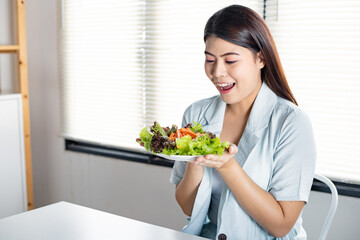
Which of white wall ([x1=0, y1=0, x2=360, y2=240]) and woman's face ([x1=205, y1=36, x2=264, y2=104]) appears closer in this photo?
woman's face ([x1=205, y1=36, x2=264, y2=104])

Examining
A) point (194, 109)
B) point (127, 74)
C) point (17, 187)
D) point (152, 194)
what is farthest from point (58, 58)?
point (194, 109)

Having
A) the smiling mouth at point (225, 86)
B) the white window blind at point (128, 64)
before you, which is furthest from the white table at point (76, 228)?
the white window blind at point (128, 64)

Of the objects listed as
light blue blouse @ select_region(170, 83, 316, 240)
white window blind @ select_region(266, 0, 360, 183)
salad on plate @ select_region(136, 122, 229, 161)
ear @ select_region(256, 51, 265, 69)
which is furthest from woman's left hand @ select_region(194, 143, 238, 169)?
white window blind @ select_region(266, 0, 360, 183)

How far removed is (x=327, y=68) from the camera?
210 centimetres

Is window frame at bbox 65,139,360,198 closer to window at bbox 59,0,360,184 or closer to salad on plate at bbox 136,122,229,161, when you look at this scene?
window at bbox 59,0,360,184

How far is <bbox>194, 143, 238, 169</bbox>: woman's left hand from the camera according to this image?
1371 millimetres

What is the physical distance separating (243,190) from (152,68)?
1.38 metres

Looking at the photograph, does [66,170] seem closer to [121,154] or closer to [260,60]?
[121,154]

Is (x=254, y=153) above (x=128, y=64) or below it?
below

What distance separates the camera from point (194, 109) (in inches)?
75.7

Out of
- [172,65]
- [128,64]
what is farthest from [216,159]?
[128,64]

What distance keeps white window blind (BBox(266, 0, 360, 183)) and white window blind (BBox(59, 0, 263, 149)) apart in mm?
230

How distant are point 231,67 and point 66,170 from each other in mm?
2060

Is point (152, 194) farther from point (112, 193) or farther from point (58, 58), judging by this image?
point (58, 58)
